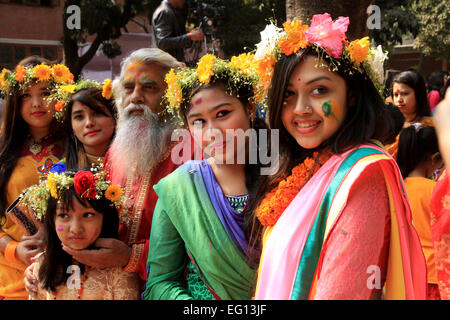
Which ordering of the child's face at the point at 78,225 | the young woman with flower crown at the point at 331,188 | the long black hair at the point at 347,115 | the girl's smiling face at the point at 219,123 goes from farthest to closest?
the child's face at the point at 78,225, the girl's smiling face at the point at 219,123, the long black hair at the point at 347,115, the young woman with flower crown at the point at 331,188

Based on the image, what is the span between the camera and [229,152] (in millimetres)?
2350

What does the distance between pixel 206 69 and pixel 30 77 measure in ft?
6.11

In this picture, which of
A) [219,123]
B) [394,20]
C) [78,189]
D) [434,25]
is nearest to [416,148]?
[219,123]

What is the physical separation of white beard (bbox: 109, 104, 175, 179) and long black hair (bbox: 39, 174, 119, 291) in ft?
1.33

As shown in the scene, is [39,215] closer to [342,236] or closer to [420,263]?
[342,236]

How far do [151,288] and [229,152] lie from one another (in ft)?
2.63

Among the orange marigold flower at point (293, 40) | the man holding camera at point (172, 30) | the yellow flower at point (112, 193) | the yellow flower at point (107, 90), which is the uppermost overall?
the man holding camera at point (172, 30)

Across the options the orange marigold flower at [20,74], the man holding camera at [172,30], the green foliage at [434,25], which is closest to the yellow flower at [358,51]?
the orange marigold flower at [20,74]

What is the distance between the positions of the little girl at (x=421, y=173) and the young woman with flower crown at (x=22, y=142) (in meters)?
2.78

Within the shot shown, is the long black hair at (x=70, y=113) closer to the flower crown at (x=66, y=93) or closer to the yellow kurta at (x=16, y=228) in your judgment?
the flower crown at (x=66, y=93)

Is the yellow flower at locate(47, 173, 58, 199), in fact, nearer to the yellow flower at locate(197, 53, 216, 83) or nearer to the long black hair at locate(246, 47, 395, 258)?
the yellow flower at locate(197, 53, 216, 83)

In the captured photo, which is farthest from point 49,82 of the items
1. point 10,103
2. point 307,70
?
point 307,70

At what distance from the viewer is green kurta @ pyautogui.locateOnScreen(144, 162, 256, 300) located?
2.13m

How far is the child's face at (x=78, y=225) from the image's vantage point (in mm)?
2680
